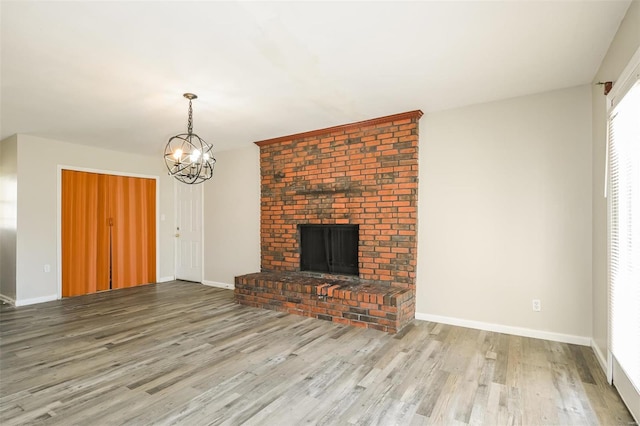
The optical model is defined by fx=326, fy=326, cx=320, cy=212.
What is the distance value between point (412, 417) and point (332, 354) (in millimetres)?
1023

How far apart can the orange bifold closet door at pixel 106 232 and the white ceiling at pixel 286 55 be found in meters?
1.68

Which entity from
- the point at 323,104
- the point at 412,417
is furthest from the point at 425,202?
the point at 412,417

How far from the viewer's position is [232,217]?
5.68m

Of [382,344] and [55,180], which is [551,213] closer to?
[382,344]

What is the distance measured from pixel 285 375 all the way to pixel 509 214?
2717mm

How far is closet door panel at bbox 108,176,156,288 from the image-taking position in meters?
5.77

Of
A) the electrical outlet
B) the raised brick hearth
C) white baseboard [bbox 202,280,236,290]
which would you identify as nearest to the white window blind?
the electrical outlet

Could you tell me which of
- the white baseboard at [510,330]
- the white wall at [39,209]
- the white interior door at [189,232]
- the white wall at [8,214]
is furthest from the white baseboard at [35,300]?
the white baseboard at [510,330]

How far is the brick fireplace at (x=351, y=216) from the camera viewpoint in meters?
3.77

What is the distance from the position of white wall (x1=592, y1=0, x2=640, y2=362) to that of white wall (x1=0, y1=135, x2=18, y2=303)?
6.83m

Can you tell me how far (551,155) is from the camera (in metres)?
3.21

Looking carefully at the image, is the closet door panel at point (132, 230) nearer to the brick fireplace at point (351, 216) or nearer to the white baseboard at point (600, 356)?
the brick fireplace at point (351, 216)

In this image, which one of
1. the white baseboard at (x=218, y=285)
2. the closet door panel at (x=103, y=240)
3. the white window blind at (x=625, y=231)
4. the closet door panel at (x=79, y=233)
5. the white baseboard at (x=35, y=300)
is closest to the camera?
the white window blind at (x=625, y=231)

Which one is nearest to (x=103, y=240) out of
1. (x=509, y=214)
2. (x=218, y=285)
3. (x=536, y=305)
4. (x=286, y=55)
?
(x=218, y=285)
